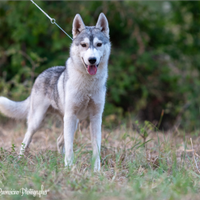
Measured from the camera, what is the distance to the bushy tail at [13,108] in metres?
4.91

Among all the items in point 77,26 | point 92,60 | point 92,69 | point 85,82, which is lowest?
point 85,82

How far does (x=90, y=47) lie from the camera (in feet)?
12.2

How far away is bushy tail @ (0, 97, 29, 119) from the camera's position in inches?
193

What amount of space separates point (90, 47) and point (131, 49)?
5.47 metres

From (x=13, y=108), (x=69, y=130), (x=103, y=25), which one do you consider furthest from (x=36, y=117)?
(x=103, y=25)

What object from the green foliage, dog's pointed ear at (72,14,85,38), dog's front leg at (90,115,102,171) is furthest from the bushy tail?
the green foliage

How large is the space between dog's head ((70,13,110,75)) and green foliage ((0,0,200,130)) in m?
3.59

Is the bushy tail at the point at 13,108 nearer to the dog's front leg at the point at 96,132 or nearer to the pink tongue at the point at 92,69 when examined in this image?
the dog's front leg at the point at 96,132

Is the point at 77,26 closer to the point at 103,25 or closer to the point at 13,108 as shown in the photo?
the point at 103,25

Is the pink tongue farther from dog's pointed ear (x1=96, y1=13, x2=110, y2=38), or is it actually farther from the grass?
the grass

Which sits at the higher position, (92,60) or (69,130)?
(92,60)

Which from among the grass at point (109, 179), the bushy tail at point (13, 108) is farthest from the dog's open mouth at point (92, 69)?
the bushy tail at point (13, 108)

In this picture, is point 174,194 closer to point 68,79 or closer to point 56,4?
point 68,79

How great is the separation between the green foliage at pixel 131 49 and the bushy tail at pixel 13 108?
2.29 metres
